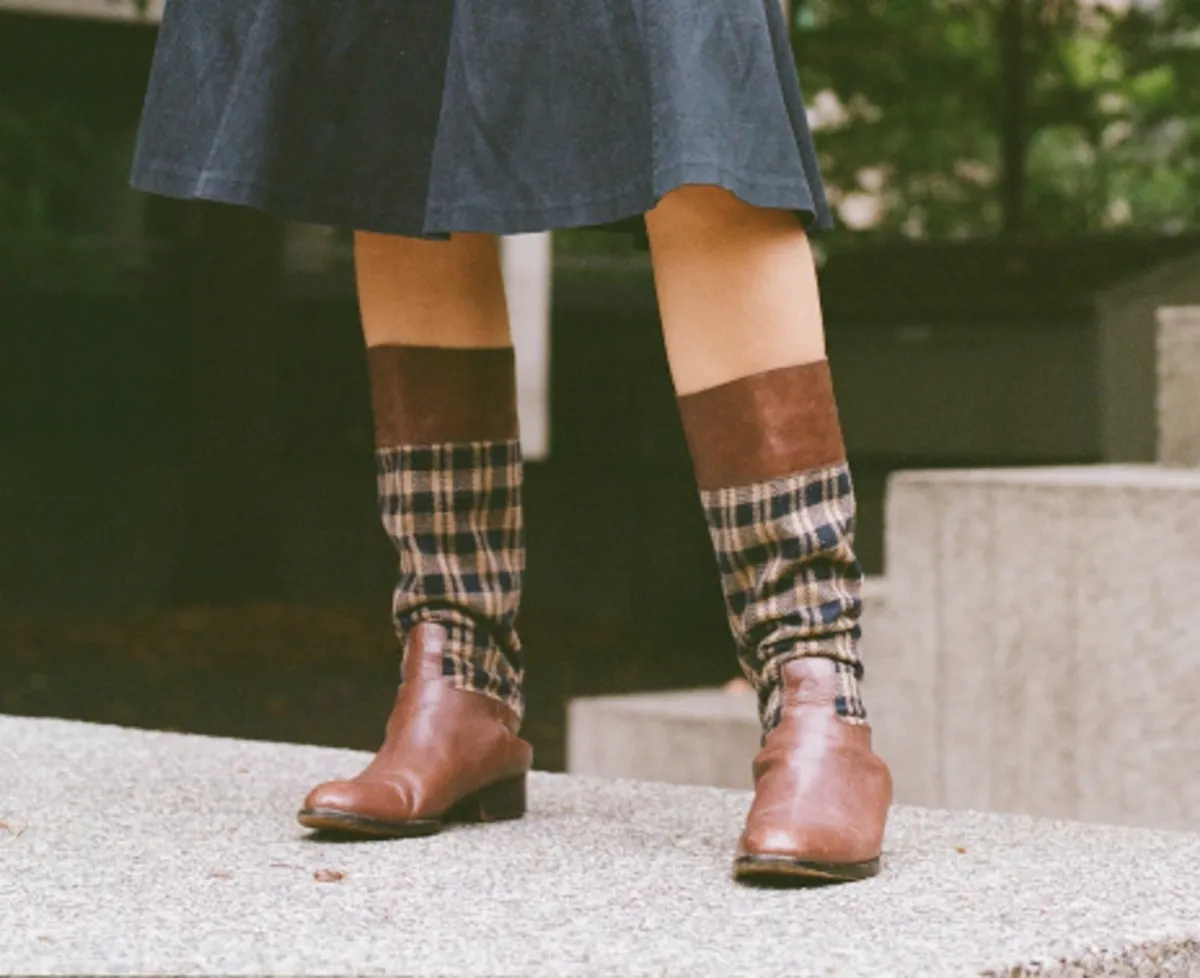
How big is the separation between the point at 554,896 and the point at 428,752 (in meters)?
0.36

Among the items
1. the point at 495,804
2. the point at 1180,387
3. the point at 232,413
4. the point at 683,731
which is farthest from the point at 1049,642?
the point at 232,413

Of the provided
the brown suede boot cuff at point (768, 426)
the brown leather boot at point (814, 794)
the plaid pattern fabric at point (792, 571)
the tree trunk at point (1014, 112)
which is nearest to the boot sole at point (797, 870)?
the brown leather boot at point (814, 794)

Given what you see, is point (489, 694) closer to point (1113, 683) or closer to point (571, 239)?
point (1113, 683)

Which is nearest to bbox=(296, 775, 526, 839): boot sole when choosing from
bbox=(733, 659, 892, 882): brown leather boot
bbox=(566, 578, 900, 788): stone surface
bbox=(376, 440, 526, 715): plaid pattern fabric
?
bbox=(376, 440, 526, 715): plaid pattern fabric

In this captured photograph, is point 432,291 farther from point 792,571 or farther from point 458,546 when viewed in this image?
point 792,571

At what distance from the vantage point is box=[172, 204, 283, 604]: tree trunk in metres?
9.08

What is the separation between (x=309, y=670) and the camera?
7.64 meters

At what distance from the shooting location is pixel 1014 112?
7.71m

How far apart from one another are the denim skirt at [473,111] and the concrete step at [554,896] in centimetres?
62

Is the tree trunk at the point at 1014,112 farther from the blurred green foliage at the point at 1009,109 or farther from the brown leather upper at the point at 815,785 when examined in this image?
the brown leather upper at the point at 815,785

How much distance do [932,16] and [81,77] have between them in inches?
179

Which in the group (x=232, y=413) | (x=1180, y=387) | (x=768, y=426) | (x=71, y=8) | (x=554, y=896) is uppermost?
(x=71, y=8)

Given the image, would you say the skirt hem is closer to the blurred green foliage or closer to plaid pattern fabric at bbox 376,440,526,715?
plaid pattern fabric at bbox 376,440,526,715

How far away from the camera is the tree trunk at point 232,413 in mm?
9078
